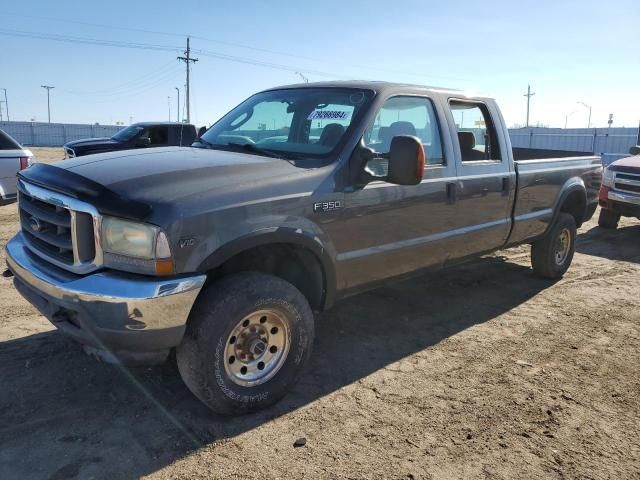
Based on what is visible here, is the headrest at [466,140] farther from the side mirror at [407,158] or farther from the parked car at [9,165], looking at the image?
the parked car at [9,165]

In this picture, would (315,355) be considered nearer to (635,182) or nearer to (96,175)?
(96,175)

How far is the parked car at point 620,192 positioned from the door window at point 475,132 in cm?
544

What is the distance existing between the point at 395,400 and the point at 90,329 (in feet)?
6.26

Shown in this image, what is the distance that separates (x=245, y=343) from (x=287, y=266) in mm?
647

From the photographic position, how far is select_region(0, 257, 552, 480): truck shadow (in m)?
2.75

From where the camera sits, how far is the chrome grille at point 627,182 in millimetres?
9180

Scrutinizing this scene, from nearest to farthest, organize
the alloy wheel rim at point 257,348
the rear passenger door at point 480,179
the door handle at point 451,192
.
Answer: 1. the alloy wheel rim at point 257,348
2. the door handle at point 451,192
3. the rear passenger door at point 480,179

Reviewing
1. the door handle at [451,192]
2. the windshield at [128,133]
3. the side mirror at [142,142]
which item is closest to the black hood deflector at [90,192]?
the door handle at [451,192]

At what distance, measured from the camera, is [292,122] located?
13.5 ft

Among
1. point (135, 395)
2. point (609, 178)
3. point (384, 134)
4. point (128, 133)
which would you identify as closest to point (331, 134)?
point (384, 134)

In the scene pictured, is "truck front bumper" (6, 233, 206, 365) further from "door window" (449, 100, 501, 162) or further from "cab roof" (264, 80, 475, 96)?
"door window" (449, 100, 501, 162)

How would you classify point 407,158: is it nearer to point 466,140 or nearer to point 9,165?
point 466,140

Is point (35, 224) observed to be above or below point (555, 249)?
above

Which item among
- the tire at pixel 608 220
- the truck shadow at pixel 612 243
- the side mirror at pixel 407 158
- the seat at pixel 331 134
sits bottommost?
the truck shadow at pixel 612 243
